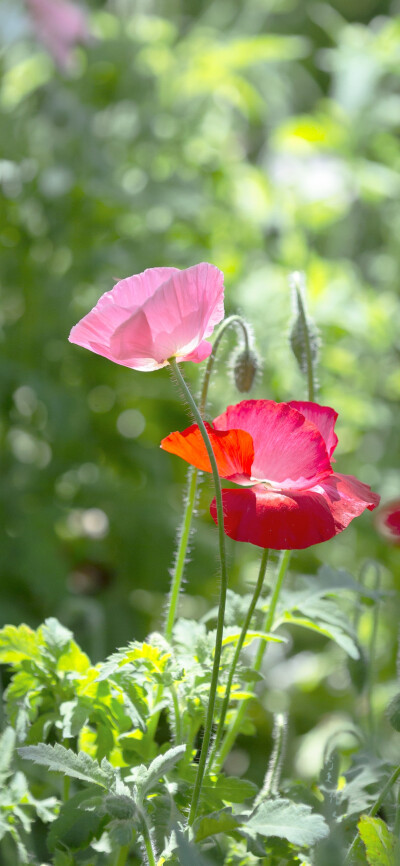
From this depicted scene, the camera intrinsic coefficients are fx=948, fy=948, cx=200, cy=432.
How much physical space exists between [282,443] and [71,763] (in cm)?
25

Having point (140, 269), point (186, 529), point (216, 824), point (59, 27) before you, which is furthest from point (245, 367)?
point (59, 27)

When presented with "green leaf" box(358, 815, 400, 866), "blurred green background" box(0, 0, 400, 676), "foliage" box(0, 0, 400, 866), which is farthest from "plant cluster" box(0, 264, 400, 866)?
"blurred green background" box(0, 0, 400, 676)

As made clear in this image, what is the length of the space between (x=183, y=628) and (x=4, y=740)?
17 cm

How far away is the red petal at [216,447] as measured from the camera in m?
0.62

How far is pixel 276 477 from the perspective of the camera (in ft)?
2.15

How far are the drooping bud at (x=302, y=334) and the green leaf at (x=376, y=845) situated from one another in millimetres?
343

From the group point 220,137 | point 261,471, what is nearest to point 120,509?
point 220,137

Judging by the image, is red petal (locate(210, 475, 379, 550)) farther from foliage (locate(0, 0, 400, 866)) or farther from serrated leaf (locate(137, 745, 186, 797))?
foliage (locate(0, 0, 400, 866))

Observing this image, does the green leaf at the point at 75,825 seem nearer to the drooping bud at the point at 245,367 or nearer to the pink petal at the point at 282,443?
the pink petal at the point at 282,443

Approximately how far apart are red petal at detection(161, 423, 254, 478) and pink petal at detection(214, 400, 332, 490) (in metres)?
0.02

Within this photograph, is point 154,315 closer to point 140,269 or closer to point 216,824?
point 216,824

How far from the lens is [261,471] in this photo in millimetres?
660

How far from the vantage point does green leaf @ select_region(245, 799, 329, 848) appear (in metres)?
0.58

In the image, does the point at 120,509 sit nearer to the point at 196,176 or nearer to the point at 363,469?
the point at 363,469
